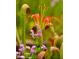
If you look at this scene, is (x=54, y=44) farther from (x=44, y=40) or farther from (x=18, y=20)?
(x=18, y=20)

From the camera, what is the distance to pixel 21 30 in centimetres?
158

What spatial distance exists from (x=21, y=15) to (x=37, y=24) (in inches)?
7.7

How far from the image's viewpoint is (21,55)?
1.58 m

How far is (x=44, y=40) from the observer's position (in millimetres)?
1575

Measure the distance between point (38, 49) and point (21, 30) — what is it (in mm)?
270
